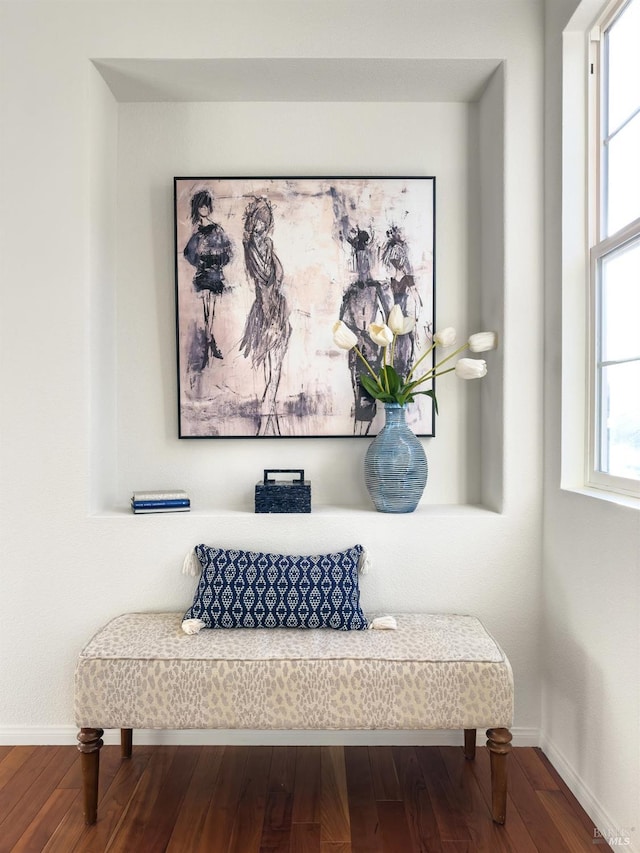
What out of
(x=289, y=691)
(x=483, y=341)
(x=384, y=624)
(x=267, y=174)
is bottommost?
(x=289, y=691)

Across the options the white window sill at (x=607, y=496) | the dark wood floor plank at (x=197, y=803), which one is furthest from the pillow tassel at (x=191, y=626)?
the white window sill at (x=607, y=496)

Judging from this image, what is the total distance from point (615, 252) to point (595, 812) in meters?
1.71


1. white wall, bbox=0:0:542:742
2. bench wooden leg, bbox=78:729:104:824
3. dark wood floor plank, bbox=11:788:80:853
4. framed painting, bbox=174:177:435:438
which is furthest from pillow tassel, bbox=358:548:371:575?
dark wood floor plank, bbox=11:788:80:853

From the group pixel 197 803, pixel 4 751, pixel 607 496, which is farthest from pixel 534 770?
pixel 4 751

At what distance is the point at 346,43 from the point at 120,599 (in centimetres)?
223

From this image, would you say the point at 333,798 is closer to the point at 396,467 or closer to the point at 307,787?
the point at 307,787

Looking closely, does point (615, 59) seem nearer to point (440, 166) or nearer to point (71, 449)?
point (440, 166)

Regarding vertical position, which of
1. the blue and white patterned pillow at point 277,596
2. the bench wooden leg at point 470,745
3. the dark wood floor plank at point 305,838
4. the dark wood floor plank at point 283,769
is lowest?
the dark wood floor plank at point 283,769

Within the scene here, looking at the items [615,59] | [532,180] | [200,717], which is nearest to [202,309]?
[532,180]

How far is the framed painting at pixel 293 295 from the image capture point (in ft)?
8.70

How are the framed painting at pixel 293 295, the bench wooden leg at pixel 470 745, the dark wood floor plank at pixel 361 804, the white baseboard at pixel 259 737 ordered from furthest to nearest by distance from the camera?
1. the framed painting at pixel 293 295
2. the white baseboard at pixel 259 737
3. the bench wooden leg at pixel 470 745
4. the dark wood floor plank at pixel 361 804

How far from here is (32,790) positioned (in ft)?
6.92

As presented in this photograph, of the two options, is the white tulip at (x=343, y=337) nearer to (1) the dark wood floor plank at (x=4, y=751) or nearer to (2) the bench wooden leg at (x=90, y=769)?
(2) the bench wooden leg at (x=90, y=769)

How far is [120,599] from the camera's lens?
7.91 feet
